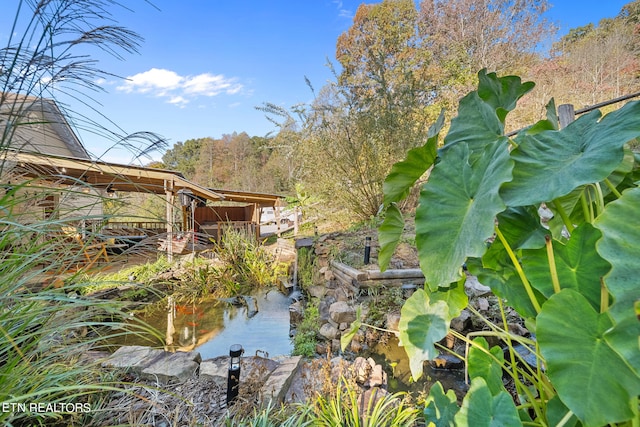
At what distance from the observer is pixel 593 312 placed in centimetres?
55

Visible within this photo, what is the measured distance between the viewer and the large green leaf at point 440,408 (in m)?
0.87

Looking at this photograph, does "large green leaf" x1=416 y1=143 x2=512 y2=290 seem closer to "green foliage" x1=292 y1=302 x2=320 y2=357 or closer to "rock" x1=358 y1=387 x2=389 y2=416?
"rock" x1=358 y1=387 x2=389 y2=416

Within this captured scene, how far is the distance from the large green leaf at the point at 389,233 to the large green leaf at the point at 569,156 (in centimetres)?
43

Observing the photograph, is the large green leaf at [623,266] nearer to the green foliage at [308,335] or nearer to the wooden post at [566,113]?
the wooden post at [566,113]

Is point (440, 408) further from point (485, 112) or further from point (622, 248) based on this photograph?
point (485, 112)

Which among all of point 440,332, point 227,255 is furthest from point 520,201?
point 227,255

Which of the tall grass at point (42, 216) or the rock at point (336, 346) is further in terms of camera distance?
the rock at point (336, 346)

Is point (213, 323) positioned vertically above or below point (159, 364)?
below

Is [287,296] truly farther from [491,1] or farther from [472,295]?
[491,1]

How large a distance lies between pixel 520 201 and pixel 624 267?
209 millimetres

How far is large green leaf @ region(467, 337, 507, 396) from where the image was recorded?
0.90 m

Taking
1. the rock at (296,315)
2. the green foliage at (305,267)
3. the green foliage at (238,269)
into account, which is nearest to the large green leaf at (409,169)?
the rock at (296,315)

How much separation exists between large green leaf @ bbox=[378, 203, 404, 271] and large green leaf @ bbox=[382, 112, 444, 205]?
0.22ft

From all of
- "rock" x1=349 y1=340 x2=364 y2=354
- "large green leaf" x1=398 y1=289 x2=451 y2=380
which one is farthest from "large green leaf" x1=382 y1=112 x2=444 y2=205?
"rock" x1=349 y1=340 x2=364 y2=354
